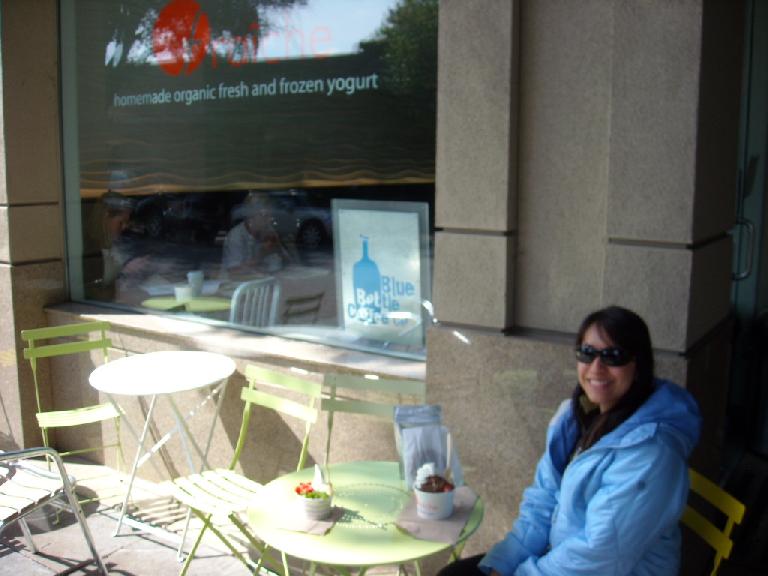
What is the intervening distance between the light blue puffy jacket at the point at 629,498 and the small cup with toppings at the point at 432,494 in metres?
0.32

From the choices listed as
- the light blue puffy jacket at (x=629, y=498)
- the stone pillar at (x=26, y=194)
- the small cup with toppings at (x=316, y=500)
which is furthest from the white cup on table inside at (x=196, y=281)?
the light blue puffy jacket at (x=629, y=498)

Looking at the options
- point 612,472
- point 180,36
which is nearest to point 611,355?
point 612,472

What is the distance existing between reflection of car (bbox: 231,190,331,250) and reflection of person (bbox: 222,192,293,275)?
0.07 meters

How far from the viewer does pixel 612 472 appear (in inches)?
106

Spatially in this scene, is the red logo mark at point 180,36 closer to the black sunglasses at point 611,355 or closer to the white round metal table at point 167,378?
the white round metal table at point 167,378

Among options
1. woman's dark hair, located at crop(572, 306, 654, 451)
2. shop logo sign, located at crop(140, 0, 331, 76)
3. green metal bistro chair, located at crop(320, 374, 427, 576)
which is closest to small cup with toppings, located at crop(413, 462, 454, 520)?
woman's dark hair, located at crop(572, 306, 654, 451)

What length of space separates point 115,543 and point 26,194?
276cm

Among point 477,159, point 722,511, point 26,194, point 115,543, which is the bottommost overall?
point 115,543

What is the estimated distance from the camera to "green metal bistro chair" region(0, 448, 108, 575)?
3895mm

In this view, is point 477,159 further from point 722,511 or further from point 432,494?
point 722,511

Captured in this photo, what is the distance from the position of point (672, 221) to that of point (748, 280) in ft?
4.78

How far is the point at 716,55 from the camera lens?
3.47m

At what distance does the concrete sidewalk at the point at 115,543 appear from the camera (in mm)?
4566

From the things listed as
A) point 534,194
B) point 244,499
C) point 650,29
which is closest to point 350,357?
point 244,499
